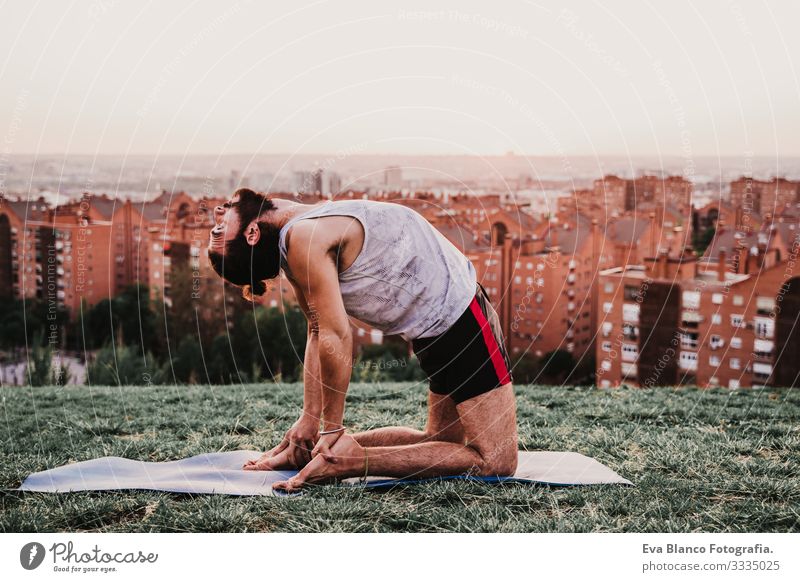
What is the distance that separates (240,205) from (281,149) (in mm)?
1600

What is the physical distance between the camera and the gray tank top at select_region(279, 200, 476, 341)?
388 cm

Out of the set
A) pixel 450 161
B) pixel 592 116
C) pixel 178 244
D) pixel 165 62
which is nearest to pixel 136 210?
pixel 178 244

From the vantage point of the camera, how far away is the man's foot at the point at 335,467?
3.64m

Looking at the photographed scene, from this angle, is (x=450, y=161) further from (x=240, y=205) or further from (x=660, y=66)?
(x=240, y=205)

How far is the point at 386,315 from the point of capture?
13.1 ft

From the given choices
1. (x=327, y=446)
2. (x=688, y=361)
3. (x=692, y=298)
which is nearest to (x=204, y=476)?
(x=327, y=446)

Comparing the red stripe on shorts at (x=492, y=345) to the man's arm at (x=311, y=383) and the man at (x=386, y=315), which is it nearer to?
the man at (x=386, y=315)

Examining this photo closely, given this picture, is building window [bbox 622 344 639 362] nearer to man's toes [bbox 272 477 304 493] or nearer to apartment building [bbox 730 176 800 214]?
apartment building [bbox 730 176 800 214]

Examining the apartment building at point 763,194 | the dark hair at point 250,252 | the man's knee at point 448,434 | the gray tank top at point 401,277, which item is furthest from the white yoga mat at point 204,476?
the apartment building at point 763,194

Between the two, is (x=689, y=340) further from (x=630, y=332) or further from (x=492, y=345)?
(x=492, y=345)

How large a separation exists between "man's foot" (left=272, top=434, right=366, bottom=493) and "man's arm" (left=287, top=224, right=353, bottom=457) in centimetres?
Answer: 6
